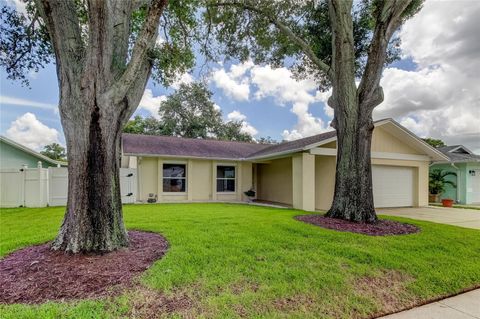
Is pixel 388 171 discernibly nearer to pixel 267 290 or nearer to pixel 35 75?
pixel 267 290

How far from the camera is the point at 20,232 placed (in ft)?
20.9

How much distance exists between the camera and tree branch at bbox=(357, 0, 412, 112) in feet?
24.6

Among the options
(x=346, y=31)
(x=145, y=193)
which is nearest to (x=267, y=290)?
(x=346, y=31)

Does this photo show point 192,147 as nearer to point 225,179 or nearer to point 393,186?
point 225,179

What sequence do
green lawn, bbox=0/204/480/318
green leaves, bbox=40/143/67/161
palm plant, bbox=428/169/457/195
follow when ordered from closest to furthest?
green lawn, bbox=0/204/480/318 < palm plant, bbox=428/169/457/195 < green leaves, bbox=40/143/67/161

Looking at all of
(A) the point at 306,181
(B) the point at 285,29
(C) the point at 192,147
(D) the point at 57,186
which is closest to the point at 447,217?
(A) the point at 306,181

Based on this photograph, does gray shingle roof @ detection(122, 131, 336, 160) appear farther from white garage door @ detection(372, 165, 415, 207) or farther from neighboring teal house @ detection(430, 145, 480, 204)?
neighboring teal house @ detection(430, 145, 480, 204)

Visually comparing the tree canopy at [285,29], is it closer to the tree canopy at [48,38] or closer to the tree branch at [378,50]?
the tree canopy at [48,38]

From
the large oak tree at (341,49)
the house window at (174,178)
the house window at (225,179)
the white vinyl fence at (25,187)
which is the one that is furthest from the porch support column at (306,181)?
the white vinyl fence at (25,187)

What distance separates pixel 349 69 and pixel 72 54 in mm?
7372

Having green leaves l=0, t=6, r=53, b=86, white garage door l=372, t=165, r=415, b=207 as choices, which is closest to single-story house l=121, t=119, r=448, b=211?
white garage door l=372, t=165, r=415, b=207

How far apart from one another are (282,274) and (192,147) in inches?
517

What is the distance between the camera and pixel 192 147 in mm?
16312

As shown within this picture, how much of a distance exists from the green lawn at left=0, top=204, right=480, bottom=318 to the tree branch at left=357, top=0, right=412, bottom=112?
4131 mm
